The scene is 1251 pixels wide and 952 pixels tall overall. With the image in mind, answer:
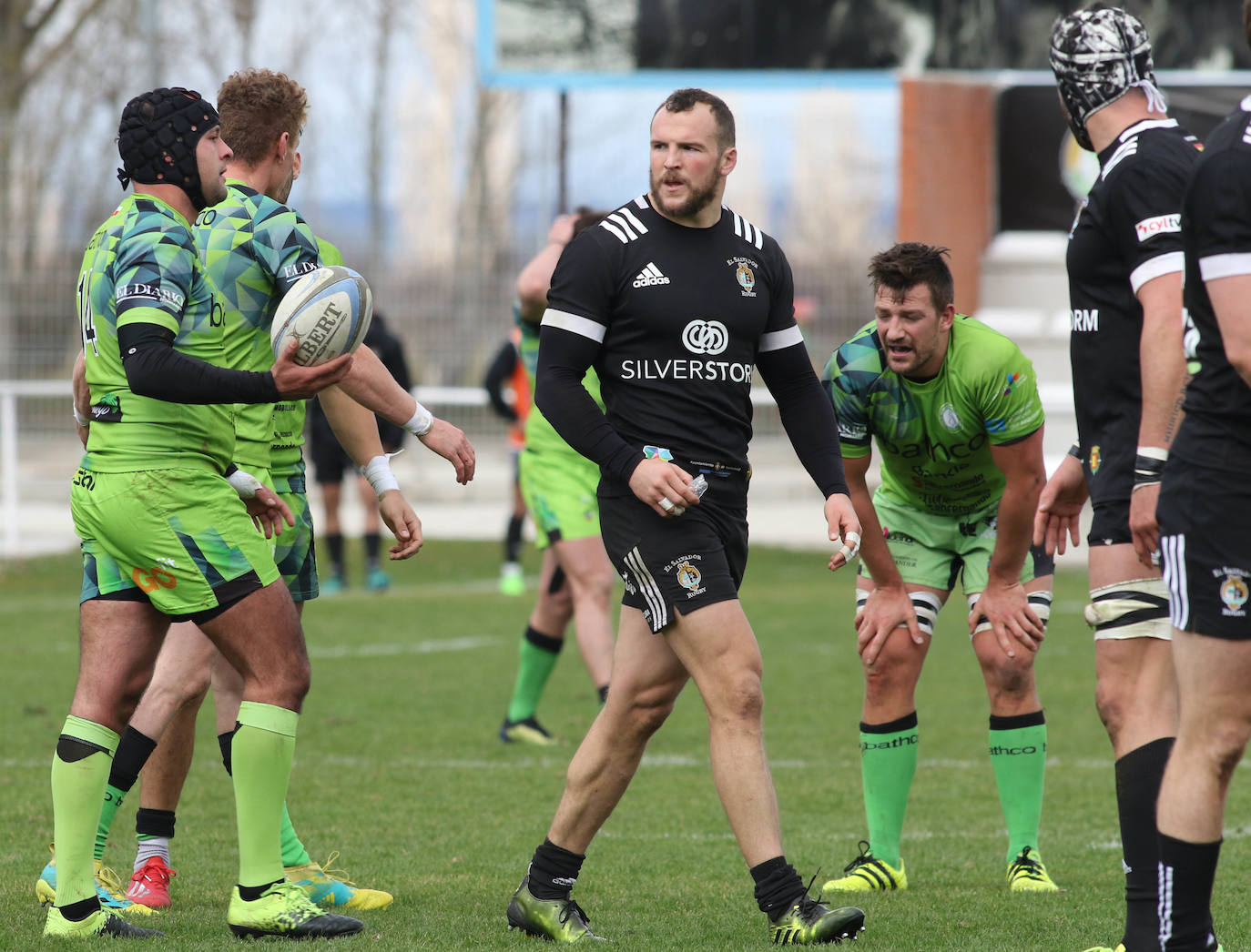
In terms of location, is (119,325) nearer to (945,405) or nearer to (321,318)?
(321,318)

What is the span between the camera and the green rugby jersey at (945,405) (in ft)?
18.3

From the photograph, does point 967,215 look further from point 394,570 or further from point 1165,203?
point 1165,203

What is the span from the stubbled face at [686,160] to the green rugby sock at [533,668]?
4061 mm

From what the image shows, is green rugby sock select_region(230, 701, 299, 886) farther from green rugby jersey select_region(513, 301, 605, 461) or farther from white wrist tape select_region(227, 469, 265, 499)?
green rugby jersey select_region(513, 301, 605, 461)

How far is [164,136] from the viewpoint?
15.4ft

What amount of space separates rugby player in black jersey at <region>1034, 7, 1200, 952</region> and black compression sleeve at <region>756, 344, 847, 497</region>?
76 cm

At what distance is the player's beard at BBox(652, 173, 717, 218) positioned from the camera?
15.7ft

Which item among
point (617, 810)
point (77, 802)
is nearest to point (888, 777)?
point (617, 810)

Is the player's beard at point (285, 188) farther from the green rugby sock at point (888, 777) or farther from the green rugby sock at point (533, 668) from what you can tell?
the green rugby sock at point (533, 668)

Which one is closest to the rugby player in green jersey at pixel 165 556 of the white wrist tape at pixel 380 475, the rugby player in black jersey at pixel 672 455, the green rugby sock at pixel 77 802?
the green rugby sock at pixel 77 802

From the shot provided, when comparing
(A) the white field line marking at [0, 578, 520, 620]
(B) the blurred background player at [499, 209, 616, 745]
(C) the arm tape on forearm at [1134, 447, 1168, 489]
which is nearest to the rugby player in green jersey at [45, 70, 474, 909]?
(C) the arm tape on forearm at [1134, 447, 1168, 489]

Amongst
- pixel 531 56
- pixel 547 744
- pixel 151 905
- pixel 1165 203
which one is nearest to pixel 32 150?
pixel 531 56

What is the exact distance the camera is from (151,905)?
5184 millimetres

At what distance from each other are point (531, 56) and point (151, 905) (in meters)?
15.6
